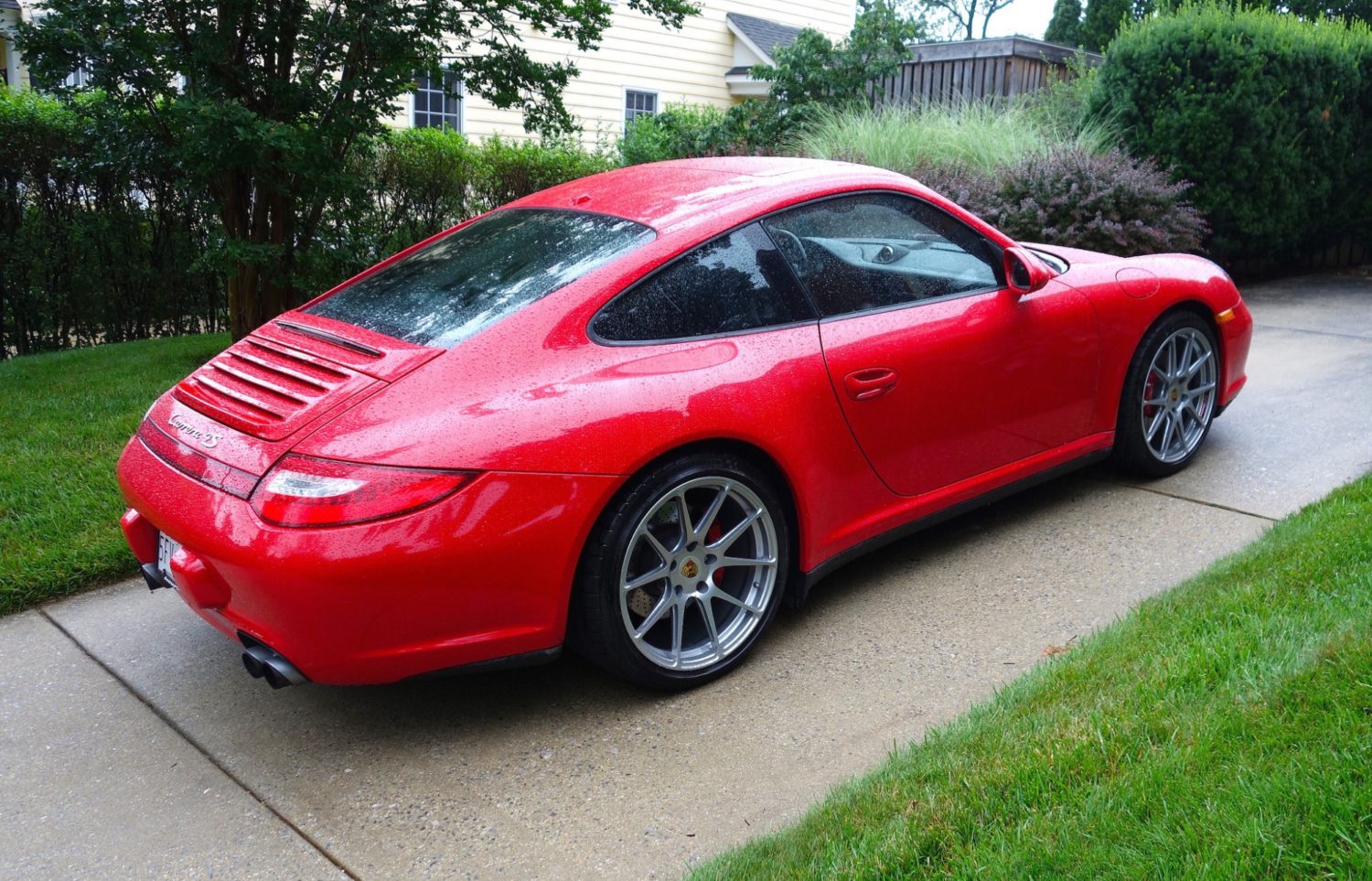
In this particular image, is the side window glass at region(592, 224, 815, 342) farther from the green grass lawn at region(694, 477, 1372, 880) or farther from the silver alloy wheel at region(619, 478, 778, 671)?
the green grass lawn at region(694, 477, 1372, 880)

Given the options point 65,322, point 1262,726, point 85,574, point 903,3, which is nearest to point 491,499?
point 1262,726

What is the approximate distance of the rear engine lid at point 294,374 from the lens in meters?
3.17

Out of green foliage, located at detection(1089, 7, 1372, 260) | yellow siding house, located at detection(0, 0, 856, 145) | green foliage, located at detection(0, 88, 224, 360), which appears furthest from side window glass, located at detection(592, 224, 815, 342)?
yellow siding house, located at detection(0, 0, 856, 145)

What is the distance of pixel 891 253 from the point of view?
13.8ft

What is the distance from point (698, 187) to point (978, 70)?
32.1ft

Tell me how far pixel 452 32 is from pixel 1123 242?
198 inches

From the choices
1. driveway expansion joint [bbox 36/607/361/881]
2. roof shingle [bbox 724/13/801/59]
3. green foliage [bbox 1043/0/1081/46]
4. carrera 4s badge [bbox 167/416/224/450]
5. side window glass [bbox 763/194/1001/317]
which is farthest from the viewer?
green foliage [bbox 1043/0/1081/46]

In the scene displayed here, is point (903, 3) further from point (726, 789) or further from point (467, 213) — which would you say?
point (726, 789)

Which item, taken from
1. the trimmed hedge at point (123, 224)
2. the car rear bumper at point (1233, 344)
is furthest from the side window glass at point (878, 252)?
the trimmed hedge at point (123, 224)

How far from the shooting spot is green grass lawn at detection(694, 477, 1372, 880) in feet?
6.75

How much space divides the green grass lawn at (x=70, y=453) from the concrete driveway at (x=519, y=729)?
139 mm

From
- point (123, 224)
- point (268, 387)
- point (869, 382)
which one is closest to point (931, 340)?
point (869, 382)

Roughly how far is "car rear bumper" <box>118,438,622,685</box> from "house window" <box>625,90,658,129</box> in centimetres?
1711

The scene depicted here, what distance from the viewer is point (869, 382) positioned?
3.83 m
